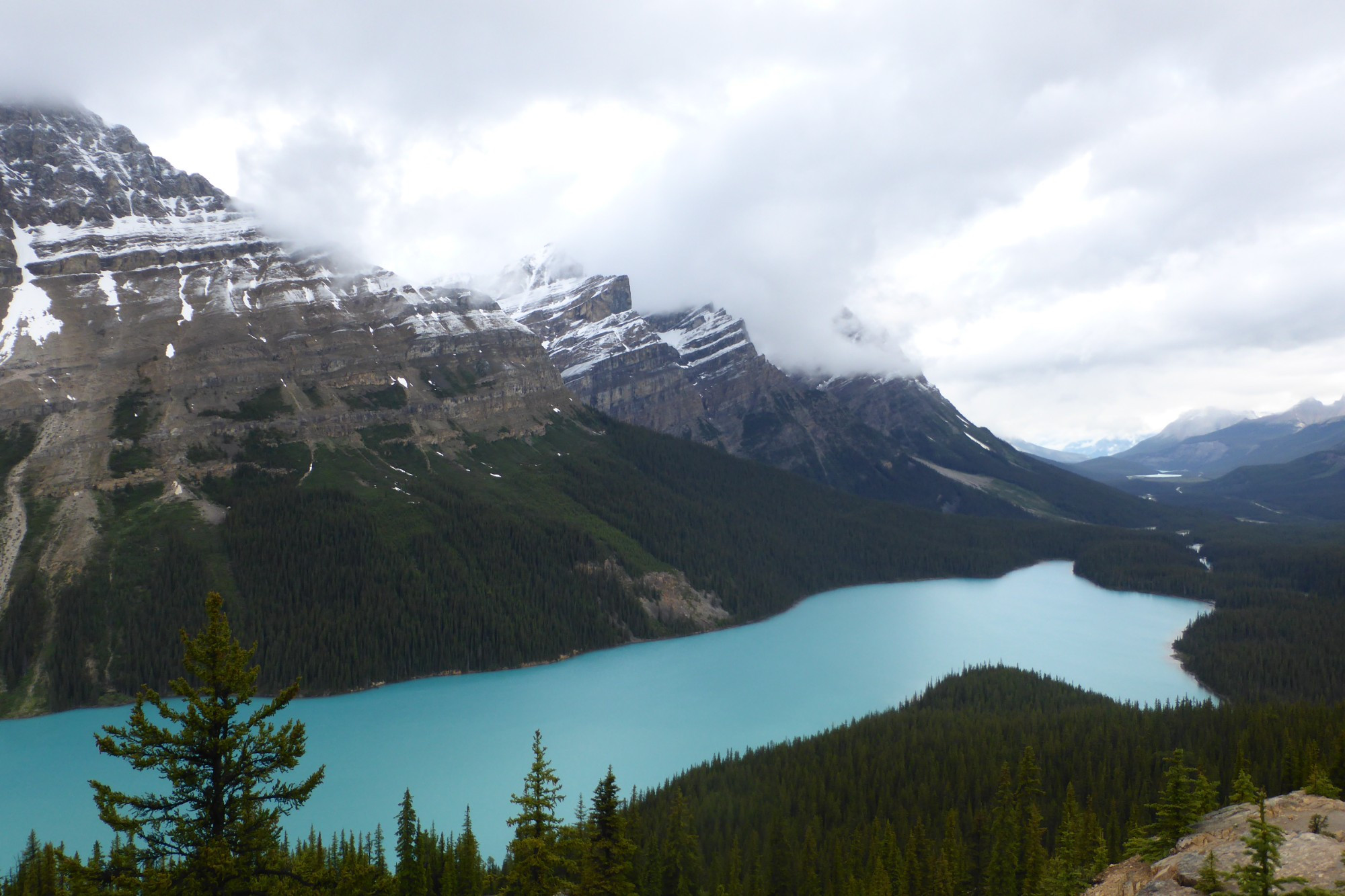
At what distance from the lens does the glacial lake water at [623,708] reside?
209ft

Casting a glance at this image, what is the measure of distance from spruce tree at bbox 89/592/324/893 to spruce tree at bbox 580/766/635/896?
1087 cm

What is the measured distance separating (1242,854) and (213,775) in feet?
73.6

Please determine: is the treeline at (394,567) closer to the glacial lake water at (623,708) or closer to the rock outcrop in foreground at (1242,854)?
the glacial lake water at (623,708)

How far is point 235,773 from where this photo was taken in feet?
51.9

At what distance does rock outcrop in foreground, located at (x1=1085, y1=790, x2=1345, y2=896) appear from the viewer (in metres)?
19.2

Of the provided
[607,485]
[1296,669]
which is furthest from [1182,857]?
[607,485]

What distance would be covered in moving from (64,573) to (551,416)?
9800 cm

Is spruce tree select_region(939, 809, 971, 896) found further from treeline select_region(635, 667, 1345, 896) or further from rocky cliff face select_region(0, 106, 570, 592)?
rocky cliff face select_region(0, 106, 570, 592)

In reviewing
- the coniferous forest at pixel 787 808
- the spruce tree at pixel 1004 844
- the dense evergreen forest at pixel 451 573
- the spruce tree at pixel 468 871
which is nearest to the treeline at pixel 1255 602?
the dense evergreen forest at pixel 451 573

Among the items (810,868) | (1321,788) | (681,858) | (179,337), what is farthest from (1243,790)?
(179,337)

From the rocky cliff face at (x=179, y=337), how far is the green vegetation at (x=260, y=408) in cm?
29

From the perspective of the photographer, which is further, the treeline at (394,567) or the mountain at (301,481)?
the mountain at (301,481)

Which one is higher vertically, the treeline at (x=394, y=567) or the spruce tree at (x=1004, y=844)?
the treeline at (x=394, y=567)

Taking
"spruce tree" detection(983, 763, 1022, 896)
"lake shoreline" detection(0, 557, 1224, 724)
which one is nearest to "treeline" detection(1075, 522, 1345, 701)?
"lake shoreline" detection(0, 557, 1224, 724)
